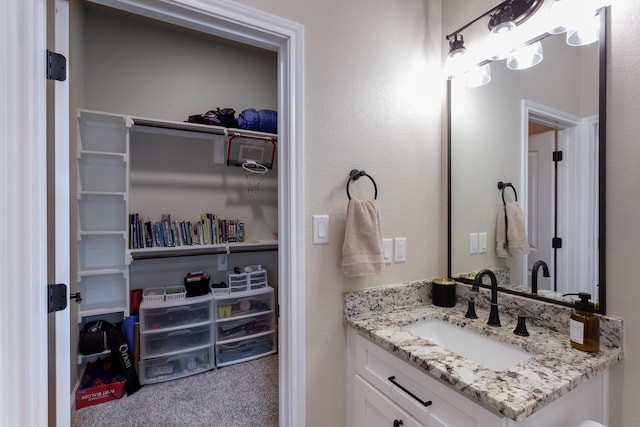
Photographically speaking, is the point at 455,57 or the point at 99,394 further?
the point at 99,394

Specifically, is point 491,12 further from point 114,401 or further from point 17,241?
point 114,401

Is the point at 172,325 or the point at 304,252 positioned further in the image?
the point at 172,325

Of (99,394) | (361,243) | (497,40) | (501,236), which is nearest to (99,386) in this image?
(99,394)

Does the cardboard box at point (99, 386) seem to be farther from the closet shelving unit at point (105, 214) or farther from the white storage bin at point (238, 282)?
the white storage bin at point (238, 282)

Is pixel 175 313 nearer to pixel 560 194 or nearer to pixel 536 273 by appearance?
pixel 536 273

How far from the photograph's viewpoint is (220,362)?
2369 mm

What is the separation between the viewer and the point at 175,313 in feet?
7.55

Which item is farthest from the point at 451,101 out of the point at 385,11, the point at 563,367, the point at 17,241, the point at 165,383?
the point at 165,383

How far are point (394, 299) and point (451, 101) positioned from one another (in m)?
1.12

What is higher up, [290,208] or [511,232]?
[290,208]

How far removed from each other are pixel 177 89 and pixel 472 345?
3.03 m

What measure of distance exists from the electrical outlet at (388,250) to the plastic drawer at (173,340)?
68.8 inches

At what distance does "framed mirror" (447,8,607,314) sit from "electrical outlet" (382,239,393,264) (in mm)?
381

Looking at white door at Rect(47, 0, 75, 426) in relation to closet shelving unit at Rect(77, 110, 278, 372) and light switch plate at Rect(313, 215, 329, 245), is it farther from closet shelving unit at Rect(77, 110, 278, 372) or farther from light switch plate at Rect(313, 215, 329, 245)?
closet shelving unit at Rect(77, 110, 278, 372)
